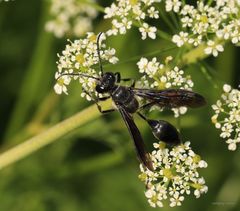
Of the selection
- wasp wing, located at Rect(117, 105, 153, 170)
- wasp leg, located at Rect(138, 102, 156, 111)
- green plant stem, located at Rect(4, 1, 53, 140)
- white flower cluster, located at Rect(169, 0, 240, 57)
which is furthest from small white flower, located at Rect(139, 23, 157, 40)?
green plant stem, located at Rect(4, 1, 53, 140)

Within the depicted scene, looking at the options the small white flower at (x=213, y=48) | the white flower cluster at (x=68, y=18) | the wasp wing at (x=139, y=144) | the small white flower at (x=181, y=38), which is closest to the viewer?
the wasp wing at (x=139, y=144)

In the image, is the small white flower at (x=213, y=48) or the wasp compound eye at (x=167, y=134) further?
the small white flower at (x=213, y=48)

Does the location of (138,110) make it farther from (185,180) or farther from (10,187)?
(10,187)

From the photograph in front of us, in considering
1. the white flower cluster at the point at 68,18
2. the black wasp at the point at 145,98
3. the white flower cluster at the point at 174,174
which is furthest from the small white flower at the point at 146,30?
the white flower cluster at the point at 68,18

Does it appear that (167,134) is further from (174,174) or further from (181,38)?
(181,38)

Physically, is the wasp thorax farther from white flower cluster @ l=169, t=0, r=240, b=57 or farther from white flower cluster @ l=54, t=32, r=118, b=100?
white flower cluster @ l=169, t=0, r=240, b=57

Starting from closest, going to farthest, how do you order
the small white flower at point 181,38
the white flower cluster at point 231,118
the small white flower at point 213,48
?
1. the white flower cluster at point 231,118
2. the small white flower at point 181,38
3. the small white flower at point 213,48

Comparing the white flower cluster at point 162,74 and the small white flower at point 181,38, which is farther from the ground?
the small white flower at point 181,38

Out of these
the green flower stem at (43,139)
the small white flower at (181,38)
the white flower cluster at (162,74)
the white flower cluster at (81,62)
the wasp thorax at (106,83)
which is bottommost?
the green flower stem at (43,139)

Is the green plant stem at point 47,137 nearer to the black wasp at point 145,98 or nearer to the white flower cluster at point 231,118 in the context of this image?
the black wasp at point 145,98
